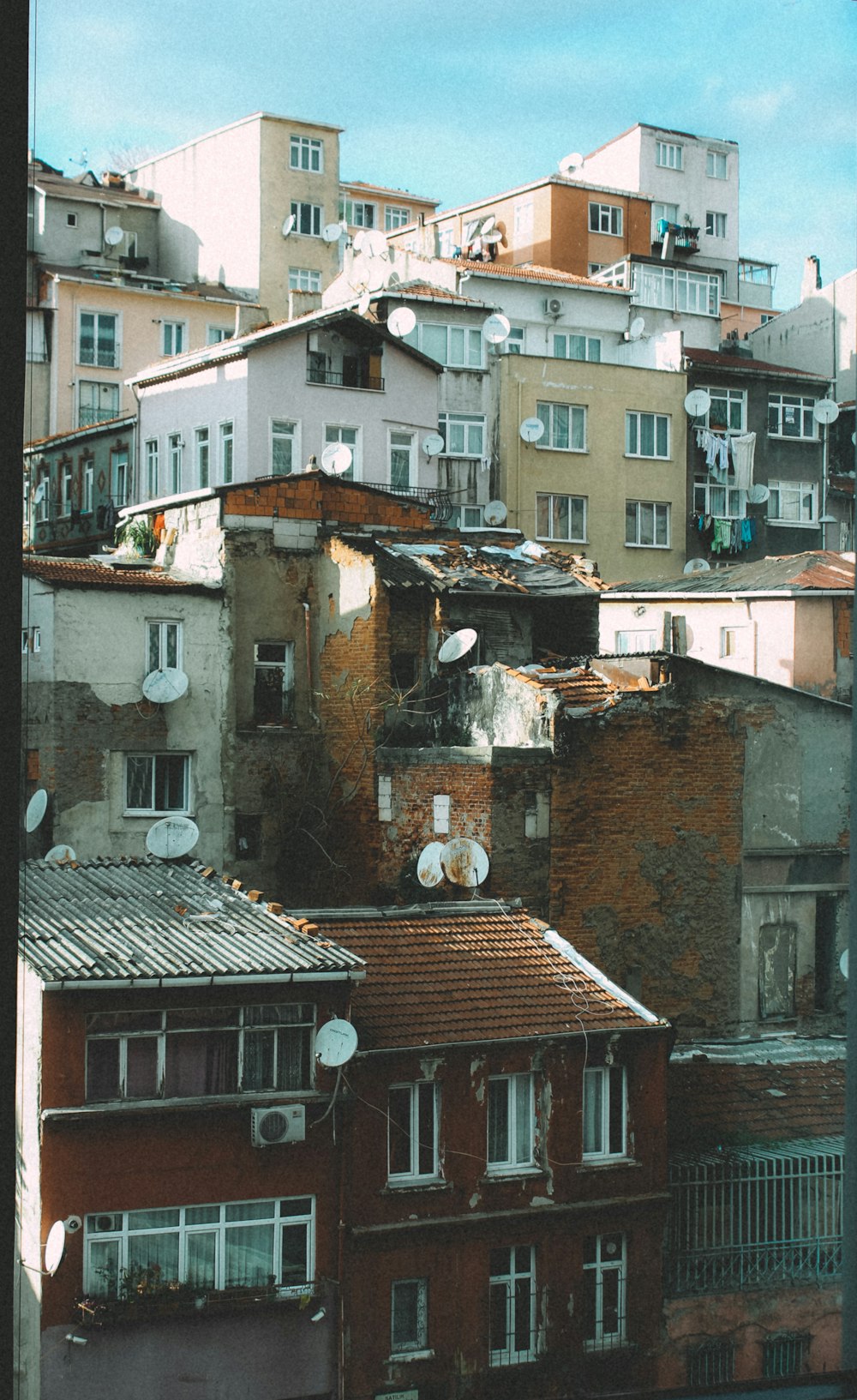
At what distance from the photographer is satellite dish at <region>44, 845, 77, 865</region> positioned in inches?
241

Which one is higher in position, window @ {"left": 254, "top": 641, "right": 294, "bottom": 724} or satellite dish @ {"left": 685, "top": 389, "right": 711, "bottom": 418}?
satellite dish @ {"left": 685, "top": 389, "right": 711, "bottom": 418}

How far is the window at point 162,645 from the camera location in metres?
7.13

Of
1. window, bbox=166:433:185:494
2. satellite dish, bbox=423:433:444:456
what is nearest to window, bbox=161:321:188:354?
window, bbox=166:433:185:494

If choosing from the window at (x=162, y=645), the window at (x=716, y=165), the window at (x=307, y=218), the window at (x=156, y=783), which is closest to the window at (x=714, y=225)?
the window at (x=307, y=218)

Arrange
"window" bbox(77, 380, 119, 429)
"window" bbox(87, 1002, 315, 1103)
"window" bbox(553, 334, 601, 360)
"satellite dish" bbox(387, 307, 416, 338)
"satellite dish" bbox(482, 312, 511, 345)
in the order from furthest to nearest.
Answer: "window" bbox(553, 334, 601, 360)
"window" bbox(77, 380, 119, 429)
"satellite dish" bbox(482, 312, 511, 345)
"satellite dish" bbox(387, 307, 416, 338)
"window" bbox(87, 1002, 315, 1103)

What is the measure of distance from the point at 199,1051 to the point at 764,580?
4.38 meters

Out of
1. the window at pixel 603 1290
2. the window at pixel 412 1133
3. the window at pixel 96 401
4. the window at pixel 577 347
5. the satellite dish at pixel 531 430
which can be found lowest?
the window at pixel 603 1290

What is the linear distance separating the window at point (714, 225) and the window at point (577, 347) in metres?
2.01

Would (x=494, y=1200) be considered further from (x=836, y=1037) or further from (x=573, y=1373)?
(x=836, y=1037)

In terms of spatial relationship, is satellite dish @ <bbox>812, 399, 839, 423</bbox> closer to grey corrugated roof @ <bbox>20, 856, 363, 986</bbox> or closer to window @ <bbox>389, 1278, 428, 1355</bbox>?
grey corrugated roof @ <bbox>20, 856, 363, 986</bbox>

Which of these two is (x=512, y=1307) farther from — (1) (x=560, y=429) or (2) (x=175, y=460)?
(2) (x=175, y=460)

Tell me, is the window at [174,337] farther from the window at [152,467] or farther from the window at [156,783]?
the window at [156,783]

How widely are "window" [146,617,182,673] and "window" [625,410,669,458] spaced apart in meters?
2.87

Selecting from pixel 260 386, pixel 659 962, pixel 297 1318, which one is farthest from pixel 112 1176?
pixel 260 386
